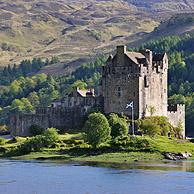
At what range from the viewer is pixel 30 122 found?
135625 mm

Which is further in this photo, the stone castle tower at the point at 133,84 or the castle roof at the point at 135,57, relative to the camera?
the castle roof at the point at 135,57

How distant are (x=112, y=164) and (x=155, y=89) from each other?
29138 millimetres

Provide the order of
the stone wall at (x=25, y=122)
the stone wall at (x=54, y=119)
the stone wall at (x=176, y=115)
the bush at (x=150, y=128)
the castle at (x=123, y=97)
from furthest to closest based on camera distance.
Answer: the stone wall at (x=176, y=115) → the stone wall at (x=25, y=122) → the stone wall at (x=54, y=119) → the castle at (x=123, y=97) → the bush at (x=150, y=128)

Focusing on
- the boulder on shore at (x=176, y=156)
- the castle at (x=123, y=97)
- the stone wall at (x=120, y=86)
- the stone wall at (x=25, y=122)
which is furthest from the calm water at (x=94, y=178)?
the stone wall at (x=25, y=122)

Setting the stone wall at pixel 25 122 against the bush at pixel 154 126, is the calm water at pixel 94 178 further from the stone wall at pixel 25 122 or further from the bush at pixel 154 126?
the stone wall at pixel 25 122

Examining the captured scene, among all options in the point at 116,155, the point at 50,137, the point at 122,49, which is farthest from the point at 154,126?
the point at 50,137

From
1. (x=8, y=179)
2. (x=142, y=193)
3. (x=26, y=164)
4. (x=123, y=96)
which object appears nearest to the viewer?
(x=142, y=193)

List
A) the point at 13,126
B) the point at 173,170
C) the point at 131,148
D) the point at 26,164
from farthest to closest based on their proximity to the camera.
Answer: the point at 13,126 < the point at 131,148 < the point at 26,164 < the point at 173,170

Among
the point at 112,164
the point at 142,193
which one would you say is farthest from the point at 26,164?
the point at 142,193

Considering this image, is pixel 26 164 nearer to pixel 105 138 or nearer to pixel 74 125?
pixel 105 138

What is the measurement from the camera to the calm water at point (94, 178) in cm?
8219

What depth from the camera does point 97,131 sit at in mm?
112750

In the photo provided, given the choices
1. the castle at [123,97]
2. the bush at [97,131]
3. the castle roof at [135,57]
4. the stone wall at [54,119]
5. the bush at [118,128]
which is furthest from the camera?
the stone wall at [54,119]

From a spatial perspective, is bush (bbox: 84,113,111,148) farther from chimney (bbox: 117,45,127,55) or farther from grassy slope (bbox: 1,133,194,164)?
chimney (bbox: 117,45,127,55)
